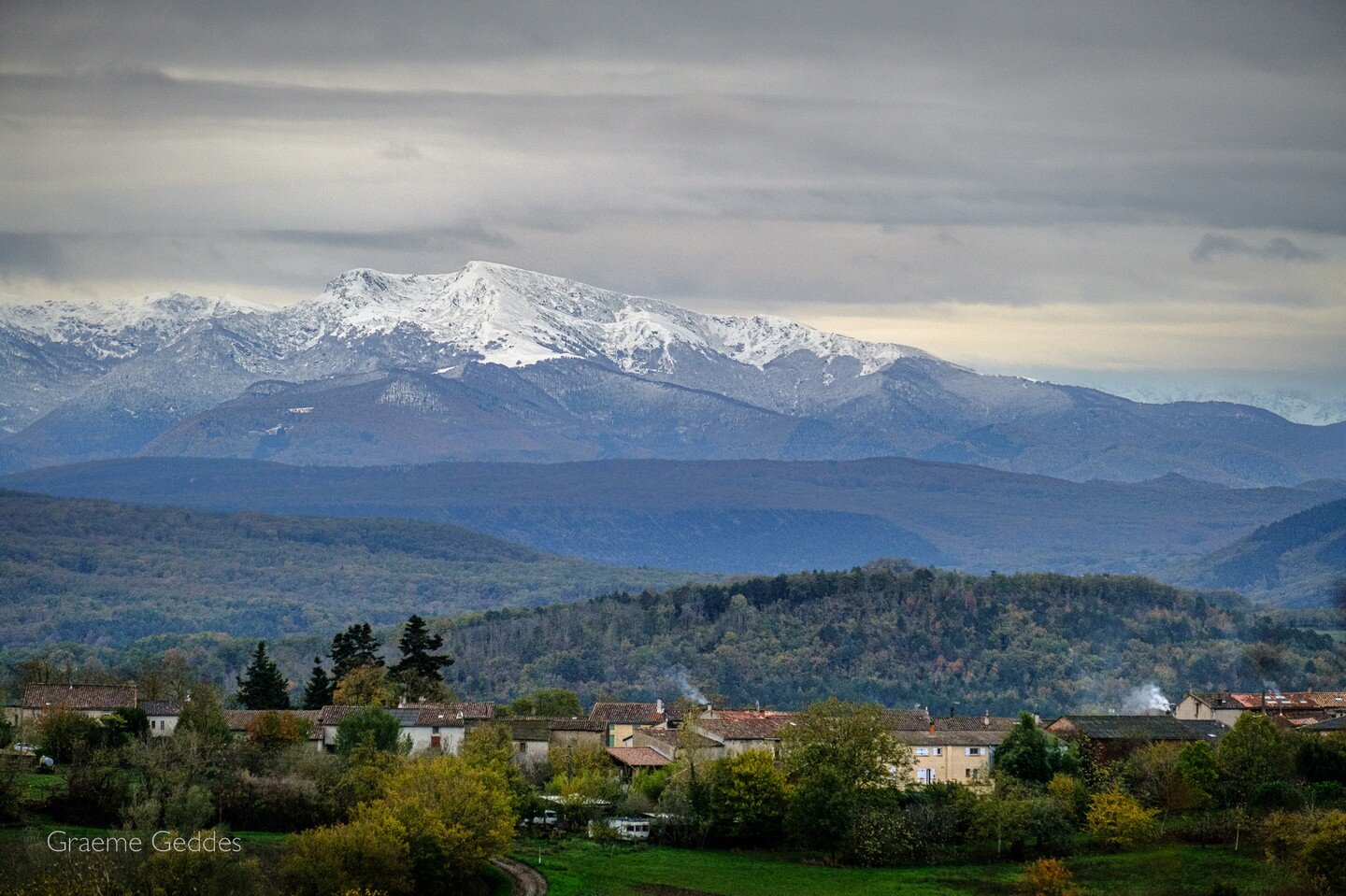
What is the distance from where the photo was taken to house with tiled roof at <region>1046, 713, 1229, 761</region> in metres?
115

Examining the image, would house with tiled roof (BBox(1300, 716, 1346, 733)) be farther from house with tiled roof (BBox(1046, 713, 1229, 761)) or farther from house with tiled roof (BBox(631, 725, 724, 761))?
house with tiled roof (BBox(631, 725, 724, 761))

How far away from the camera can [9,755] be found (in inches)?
3765

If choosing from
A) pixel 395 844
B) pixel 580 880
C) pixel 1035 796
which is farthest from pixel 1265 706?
pixel 395 844

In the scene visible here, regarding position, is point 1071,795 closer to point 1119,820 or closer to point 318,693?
point 1119,820

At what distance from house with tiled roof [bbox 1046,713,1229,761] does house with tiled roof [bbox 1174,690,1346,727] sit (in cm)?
961

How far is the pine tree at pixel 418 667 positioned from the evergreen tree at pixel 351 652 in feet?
8.61

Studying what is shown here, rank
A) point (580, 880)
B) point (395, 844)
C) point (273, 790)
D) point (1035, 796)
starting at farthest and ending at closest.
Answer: point (1035, 796) < point (273, 790) < point (580, 880) < point (395, 844)

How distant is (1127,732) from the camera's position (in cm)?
11769

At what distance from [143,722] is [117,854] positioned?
3668 centimetres

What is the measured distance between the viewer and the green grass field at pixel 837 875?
88375 mm

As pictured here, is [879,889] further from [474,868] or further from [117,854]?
[117,854]

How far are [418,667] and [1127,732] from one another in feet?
148

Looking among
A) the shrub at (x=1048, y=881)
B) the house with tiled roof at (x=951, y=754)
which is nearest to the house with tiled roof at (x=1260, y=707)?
the house with tiled roof at (x=951, y=754)

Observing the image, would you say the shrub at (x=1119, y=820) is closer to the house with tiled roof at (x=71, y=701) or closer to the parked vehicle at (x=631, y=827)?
the parked vehicle at (x=631, y=827)
